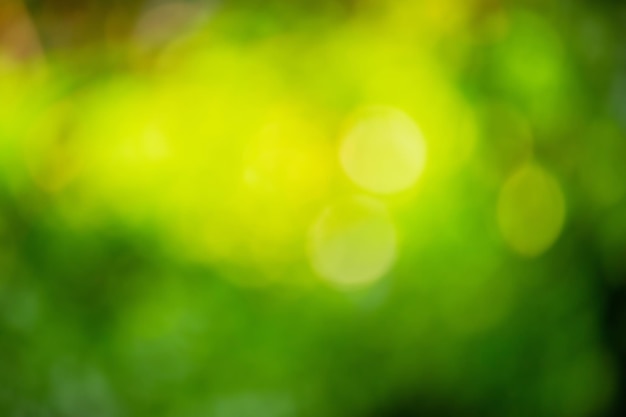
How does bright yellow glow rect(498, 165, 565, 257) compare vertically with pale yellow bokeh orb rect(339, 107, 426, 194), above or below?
below

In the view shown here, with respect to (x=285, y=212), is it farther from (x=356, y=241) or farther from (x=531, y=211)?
(x=531, y=211)

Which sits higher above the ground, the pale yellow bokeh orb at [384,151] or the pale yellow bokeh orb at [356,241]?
the pale yellow bokeh orb at [384,151]

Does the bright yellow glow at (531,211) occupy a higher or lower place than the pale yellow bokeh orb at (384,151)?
lower

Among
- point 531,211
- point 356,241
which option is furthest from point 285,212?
point 531,211
